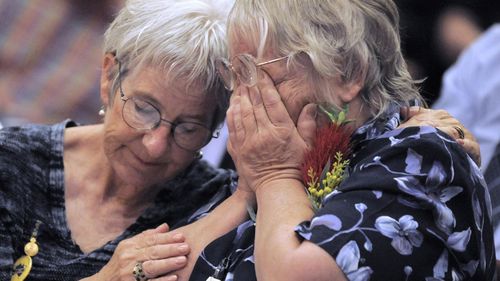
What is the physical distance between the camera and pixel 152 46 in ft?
11.7

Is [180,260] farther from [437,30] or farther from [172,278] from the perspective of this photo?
[437,30]

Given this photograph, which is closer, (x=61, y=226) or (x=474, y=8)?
(x=61, y=226)

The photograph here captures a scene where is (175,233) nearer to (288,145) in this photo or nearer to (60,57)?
(288,145)

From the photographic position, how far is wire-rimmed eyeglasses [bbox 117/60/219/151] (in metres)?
3.60

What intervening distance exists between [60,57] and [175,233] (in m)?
2.40

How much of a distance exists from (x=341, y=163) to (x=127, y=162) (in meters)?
0.95

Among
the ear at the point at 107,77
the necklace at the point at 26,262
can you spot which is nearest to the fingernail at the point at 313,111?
the ear at the point at 107,77

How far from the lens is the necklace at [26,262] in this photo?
358cm

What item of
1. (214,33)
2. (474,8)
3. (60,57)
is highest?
(214,33)

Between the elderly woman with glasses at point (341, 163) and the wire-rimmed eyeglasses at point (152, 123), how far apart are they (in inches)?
13.0

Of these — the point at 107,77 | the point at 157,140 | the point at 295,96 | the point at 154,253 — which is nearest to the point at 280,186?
the point at 295,96

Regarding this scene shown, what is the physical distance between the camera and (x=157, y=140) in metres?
3.59

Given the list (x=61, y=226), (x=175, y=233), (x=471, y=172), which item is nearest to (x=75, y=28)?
(x=61, y=226)

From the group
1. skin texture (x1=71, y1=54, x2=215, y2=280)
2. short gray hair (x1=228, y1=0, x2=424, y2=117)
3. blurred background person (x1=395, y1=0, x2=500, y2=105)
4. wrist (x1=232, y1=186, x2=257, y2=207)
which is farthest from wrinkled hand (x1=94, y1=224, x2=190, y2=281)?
blurred background person (x1=395, y1=0, x2=500, y2=105)
